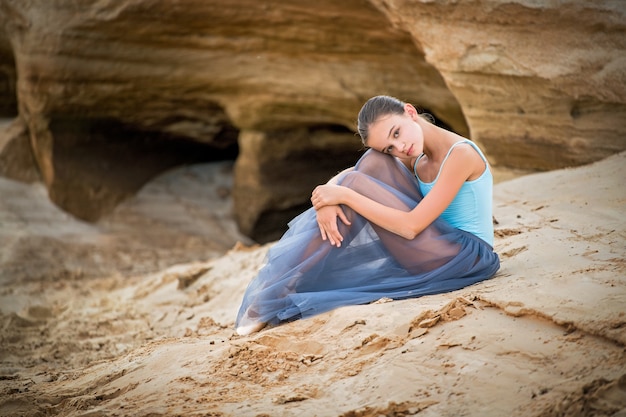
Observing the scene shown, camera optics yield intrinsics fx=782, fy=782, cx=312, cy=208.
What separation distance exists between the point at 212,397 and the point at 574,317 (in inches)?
45.2

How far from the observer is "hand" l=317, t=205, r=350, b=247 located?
3.07 metres

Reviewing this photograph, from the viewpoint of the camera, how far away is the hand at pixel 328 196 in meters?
3.07

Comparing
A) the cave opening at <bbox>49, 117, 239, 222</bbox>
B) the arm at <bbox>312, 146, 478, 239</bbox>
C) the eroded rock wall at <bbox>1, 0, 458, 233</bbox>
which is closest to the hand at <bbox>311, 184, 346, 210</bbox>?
the arm at <bbox>312, 146, 478, 239</bbox>

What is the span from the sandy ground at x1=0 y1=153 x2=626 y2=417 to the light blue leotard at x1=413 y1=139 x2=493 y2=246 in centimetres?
20

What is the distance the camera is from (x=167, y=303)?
15.3 ft

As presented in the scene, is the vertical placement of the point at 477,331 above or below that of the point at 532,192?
above

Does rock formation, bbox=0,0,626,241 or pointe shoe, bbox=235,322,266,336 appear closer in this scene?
pointe shoe, bbox=235,322,266,336

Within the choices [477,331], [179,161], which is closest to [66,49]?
[179,161]

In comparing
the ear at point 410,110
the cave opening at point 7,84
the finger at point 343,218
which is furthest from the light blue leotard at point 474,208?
the cave opening at point 7,84

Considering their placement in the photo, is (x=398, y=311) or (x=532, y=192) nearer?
(x=398, y=311)

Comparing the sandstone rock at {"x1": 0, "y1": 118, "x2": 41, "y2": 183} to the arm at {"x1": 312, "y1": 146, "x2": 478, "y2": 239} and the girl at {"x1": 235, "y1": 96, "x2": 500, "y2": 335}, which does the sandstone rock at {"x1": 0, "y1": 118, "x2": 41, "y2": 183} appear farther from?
the arm at {"x1": 312, "y1": 146, "x2": 478, "y2": 239}

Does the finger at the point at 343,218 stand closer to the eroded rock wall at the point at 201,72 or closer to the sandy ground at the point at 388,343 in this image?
the sandy ground at the point at 388,343

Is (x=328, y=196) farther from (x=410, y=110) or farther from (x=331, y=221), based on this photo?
(x=410, y=110)

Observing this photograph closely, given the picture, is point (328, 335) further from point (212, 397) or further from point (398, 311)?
point (212, 397)
